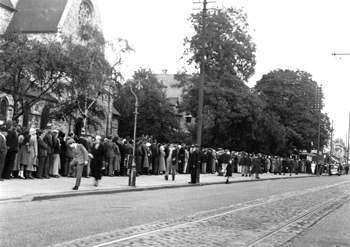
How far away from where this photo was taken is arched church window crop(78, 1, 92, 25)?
196ft

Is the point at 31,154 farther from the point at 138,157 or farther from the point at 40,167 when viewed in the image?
the point at 138,157

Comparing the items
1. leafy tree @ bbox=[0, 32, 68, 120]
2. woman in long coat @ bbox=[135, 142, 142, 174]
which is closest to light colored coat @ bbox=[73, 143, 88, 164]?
woman in long coat @ bbox=[135, 142, 142, 174]

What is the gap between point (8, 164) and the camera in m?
19.2

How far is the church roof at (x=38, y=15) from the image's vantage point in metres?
57.2

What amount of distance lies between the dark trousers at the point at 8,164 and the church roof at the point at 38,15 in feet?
128

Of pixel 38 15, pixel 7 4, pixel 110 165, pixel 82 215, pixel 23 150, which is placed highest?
pixel 7 4

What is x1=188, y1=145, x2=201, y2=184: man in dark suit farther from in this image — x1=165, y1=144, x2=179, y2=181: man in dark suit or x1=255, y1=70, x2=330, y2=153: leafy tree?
x1=255, y1=70, x2=330, y2=153: leafy tree

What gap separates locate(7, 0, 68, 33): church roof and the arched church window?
7.14 ft

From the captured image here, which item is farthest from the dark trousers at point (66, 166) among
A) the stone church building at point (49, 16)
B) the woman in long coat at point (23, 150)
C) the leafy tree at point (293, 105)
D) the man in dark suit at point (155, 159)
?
the leafy tree at point (293, 105)

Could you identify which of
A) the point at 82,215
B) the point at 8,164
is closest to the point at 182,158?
the point at 8,164

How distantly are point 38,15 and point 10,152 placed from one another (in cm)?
4244

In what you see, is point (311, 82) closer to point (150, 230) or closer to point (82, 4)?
point (82, 4)

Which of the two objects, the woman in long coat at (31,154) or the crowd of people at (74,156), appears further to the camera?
the woman in long coat at (31,154)

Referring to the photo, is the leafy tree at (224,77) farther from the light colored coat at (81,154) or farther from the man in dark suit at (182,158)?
the light colored coat at (81,154)
